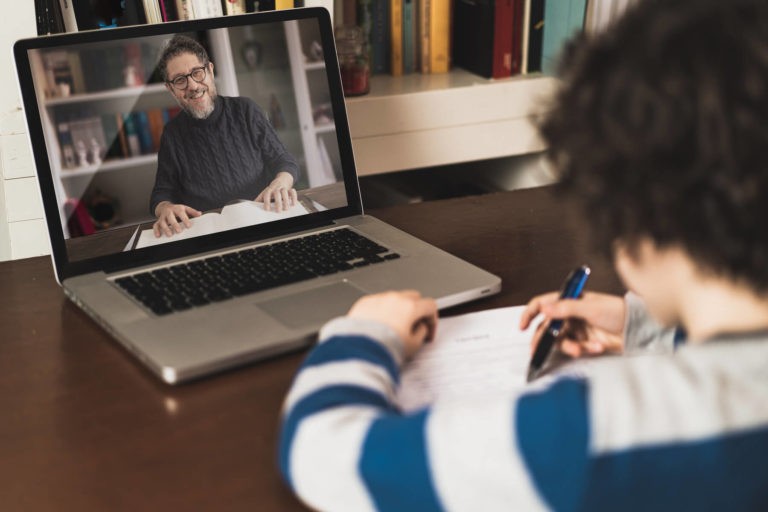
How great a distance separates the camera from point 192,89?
3.38ft

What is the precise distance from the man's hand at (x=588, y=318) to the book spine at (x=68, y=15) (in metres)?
0.74

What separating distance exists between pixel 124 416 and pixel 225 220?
1.15 ft

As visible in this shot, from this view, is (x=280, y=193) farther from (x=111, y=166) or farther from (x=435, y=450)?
(x=435, y=450)

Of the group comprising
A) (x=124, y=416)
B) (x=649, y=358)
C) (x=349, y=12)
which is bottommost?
(x=124, y=416)

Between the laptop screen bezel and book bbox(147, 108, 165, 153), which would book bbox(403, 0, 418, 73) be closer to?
the laptop screen bezel

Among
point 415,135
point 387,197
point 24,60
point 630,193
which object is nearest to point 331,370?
point 630,193

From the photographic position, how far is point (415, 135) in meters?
1.48

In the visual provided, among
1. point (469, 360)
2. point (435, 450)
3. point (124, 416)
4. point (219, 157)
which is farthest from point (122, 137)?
point (435, 450)

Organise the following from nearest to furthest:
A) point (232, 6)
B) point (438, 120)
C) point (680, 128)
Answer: point (680, 128) → point (232, 6) → point (438, 120)

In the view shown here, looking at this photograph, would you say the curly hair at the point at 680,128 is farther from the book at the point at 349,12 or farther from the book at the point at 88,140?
the book at the point at 349,12

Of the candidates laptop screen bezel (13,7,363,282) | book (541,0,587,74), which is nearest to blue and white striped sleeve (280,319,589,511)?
laptop screen bezel (13,7,363,282)

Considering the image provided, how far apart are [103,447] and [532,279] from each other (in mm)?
500

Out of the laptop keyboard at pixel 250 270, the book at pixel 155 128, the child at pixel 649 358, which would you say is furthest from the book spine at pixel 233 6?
the child at pixel 649 358

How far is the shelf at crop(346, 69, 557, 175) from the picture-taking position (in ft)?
4.73
